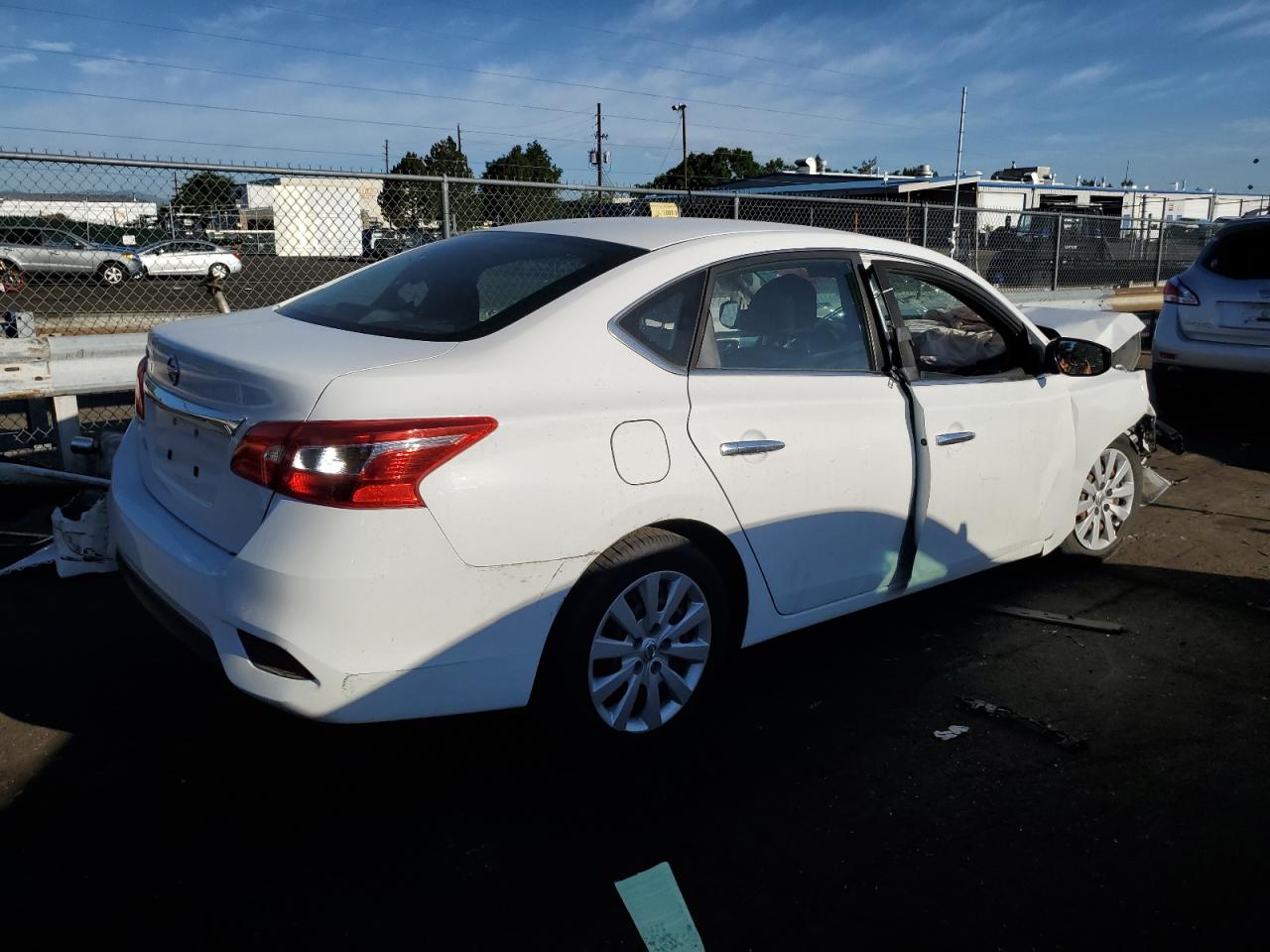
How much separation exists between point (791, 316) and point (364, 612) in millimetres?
1898

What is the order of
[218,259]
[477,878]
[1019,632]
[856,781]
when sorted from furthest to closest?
[218,259] < [1019,632] < [856,781] < [477,878]

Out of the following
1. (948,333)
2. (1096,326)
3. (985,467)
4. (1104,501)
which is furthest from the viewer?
(1096,326)

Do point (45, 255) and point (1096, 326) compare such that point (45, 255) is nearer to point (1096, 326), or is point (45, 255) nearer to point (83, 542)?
point (83, 542)

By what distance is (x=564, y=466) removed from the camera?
276cm

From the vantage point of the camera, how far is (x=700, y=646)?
3.21 metres

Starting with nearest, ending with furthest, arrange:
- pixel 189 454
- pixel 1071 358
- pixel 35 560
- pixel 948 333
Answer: pixel 189 454
pixel 1071 358
pixel 948 333
pixel 35 560

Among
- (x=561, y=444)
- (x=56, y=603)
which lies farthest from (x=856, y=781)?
(x=56, y=603)

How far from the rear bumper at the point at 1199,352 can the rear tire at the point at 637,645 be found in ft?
21.8

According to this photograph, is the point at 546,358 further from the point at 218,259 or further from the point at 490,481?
the point at 218,259

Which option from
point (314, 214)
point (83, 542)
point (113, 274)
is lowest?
point (83, 542)

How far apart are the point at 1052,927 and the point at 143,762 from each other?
2613 mm

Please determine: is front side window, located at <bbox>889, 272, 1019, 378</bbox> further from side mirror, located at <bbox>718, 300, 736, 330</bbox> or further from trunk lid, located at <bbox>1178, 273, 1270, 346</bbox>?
trunk lid, located at <bbox>1178, 273, 1270, 346</bbox>

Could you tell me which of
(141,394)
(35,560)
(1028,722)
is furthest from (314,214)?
(1028,722)

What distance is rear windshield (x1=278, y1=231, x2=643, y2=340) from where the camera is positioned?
3086 mm
